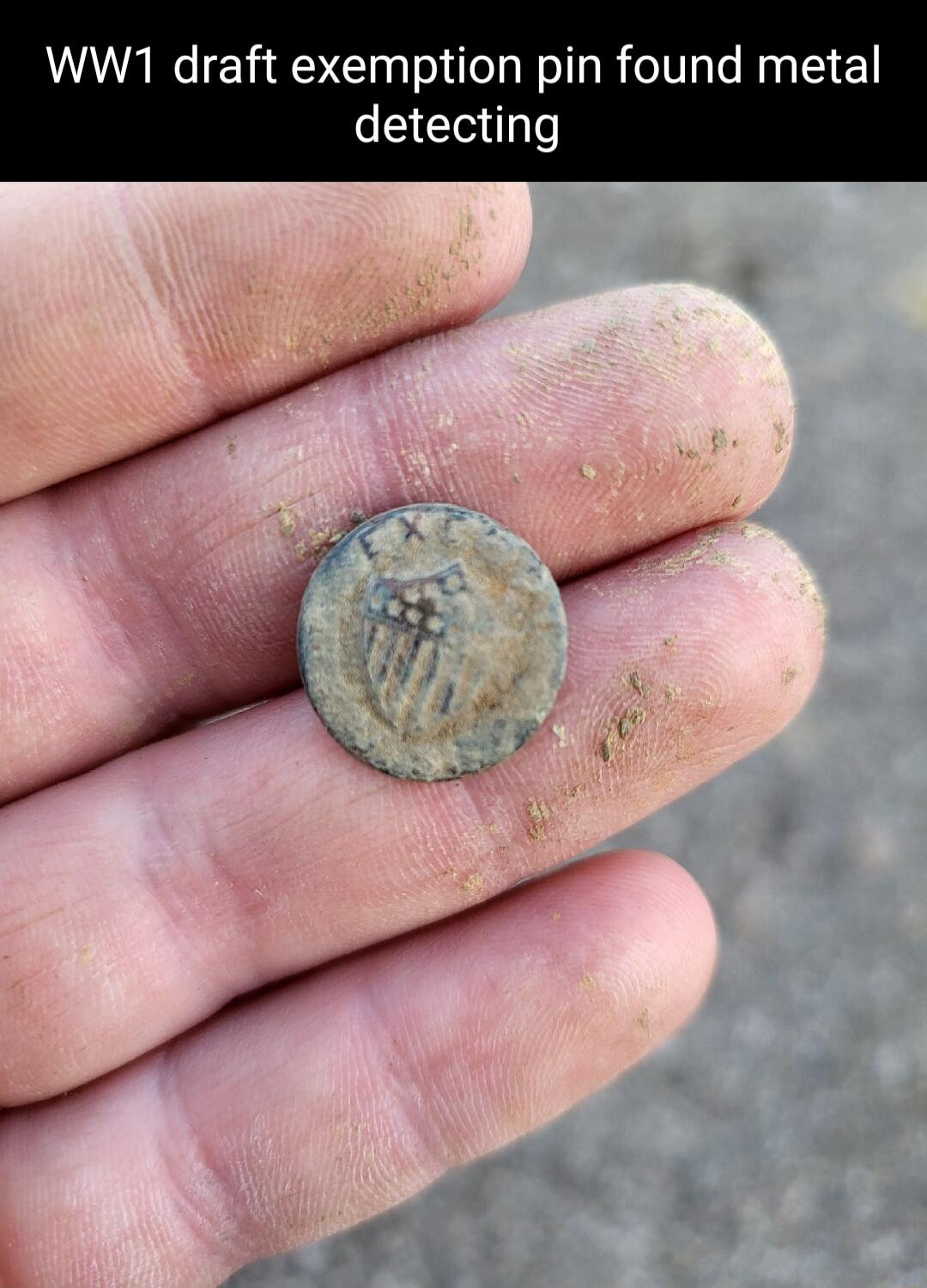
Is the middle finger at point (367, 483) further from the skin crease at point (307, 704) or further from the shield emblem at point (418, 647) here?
the shield emblem at point (418, 647)

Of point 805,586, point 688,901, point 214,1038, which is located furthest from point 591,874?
point 214,1038

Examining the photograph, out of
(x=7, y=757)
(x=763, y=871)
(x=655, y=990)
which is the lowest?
(x=763, y=871)

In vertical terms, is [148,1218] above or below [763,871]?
above

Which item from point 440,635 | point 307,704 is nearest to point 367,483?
point 440,635

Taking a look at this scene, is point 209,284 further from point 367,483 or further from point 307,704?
point 307,704

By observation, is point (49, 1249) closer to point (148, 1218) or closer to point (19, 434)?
point (148, 1218)

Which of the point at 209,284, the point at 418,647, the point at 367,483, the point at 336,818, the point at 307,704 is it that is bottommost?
the point at 336,818

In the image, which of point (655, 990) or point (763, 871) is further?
point (763, 871)
